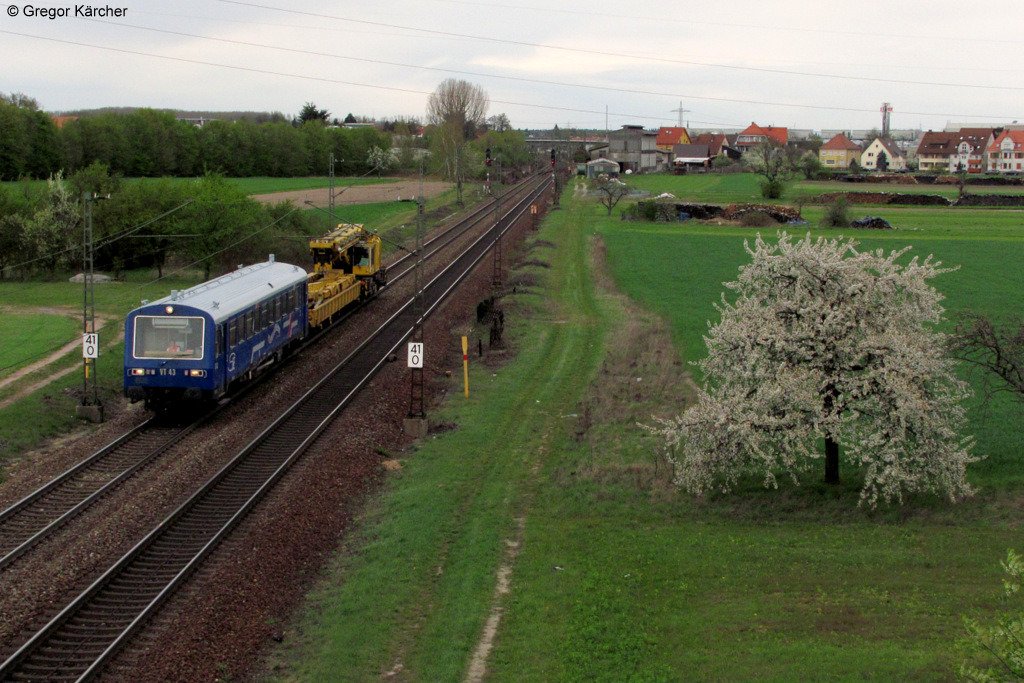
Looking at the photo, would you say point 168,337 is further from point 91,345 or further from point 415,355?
point 415,355

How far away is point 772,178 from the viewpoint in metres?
119

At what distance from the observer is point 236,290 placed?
1129 inches

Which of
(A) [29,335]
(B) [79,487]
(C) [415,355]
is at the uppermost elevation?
(C) [415,355]

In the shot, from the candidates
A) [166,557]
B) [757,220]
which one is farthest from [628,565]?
[757,220]

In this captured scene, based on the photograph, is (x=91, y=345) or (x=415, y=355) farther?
(x=91, y=345)

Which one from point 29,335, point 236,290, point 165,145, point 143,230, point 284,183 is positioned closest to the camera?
point 236,290

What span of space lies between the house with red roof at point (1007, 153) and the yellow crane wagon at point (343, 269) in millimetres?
166750

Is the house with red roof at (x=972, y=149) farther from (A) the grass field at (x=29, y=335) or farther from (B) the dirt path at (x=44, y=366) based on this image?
(B) the dirt path at (x=44, y=366)

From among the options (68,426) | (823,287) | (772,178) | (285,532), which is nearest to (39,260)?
(68,426)

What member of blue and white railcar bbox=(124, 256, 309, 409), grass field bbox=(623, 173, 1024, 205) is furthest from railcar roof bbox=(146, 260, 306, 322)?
grass field bbox=(623, 173, 1024, 205)

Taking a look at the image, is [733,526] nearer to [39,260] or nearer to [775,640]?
[775,640]

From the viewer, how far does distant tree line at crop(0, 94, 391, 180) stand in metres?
89.3

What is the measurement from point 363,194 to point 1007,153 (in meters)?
134

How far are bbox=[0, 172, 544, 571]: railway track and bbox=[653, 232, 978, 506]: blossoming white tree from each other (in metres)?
11.9
